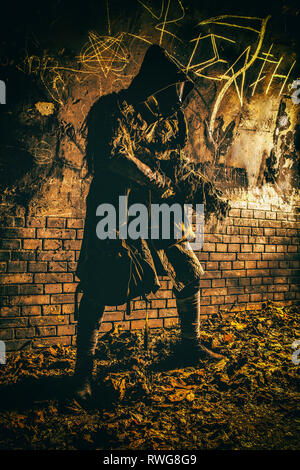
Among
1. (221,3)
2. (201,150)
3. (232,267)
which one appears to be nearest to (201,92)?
(201,150)

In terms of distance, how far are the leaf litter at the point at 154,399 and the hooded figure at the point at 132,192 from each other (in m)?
0.18

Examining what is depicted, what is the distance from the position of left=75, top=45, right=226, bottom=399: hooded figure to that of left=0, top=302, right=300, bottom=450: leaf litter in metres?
0.18

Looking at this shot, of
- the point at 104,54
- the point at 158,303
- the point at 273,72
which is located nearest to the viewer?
the point at 104,54

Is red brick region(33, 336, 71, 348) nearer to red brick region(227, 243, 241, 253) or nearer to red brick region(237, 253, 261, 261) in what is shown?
red brick region(227, 243, 241, 253)

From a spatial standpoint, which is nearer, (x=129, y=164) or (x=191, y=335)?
(x=129, y=164)

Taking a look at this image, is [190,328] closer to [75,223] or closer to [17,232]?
[75,223]

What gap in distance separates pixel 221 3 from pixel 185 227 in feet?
6.76

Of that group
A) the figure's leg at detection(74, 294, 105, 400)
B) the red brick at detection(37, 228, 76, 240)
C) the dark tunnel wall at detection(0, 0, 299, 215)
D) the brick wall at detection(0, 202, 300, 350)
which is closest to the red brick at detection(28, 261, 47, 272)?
the brick wall at detection(0, 202, 300, 350)

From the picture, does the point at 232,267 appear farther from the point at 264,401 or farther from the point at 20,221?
the point at 20,221

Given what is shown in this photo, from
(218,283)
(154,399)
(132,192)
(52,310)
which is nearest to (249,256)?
(218,283)

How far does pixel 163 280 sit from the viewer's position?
96.7 inches

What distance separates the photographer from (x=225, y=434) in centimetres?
138

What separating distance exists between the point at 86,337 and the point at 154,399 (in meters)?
0.58

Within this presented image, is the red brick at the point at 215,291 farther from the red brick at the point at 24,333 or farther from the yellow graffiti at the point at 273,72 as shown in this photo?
the yellow graffiti at the point at 273,72
